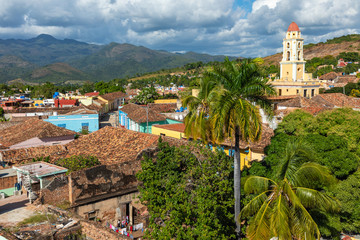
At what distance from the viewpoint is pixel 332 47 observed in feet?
442

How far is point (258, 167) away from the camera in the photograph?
16.4 meters

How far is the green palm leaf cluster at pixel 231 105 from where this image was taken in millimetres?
10719

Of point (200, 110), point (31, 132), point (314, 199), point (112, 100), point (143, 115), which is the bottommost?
point (31, 132)

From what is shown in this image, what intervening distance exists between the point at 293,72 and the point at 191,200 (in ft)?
108

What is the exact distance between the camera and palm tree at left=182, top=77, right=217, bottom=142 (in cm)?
1151

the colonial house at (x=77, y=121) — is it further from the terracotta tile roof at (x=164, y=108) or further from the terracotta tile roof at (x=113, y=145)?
the terracotta tile roof at (x=113, y=145)

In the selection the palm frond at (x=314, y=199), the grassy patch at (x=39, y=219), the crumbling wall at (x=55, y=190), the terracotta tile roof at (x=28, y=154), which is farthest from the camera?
the terracotta tile roof at (x=28, y=154)

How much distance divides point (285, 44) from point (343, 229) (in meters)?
29.8

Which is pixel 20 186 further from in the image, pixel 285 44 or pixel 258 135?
pixel 285 44

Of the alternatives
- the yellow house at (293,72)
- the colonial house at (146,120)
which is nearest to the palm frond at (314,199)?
the colonial house at (146,120)

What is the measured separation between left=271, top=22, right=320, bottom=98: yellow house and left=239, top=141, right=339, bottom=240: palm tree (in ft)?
96.9

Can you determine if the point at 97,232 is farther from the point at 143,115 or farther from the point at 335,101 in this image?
the point at 335,101

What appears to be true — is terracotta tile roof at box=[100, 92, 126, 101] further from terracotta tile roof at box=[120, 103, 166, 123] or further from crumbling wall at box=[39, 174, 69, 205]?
crumbling wall at box=[39, 174, 69, 205]

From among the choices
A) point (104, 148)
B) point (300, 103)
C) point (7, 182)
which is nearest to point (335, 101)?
point (300, 103)
